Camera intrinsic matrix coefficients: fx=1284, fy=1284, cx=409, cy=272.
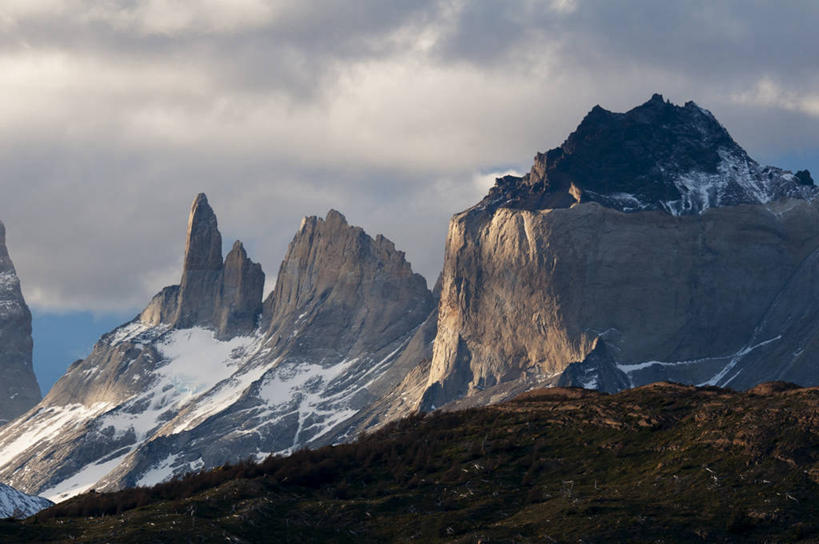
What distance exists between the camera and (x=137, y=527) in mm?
72562

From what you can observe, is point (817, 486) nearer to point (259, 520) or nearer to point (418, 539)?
point (418, 539)

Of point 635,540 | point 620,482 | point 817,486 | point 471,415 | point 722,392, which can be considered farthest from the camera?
point 471,415

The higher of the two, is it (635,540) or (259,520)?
(259,520)

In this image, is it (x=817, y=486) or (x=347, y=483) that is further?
(x=347, y=483)

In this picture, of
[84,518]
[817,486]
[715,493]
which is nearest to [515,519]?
[715,493]

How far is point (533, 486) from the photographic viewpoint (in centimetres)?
8512

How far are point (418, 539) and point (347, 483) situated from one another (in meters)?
18.8

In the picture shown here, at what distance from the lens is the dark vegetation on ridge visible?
230ft

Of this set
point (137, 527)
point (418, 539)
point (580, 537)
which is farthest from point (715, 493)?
point (137, 527)

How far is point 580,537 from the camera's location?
2672 inches

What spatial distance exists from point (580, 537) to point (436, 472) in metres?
25.2

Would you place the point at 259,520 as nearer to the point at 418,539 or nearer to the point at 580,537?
the point at 418,539

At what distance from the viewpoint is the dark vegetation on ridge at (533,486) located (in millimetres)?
70188

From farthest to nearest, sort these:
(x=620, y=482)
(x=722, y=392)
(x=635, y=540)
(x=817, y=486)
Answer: (x=722, y=392) < (x=620, y=482) < (x=817, y=486) < (x=635, y=540)
